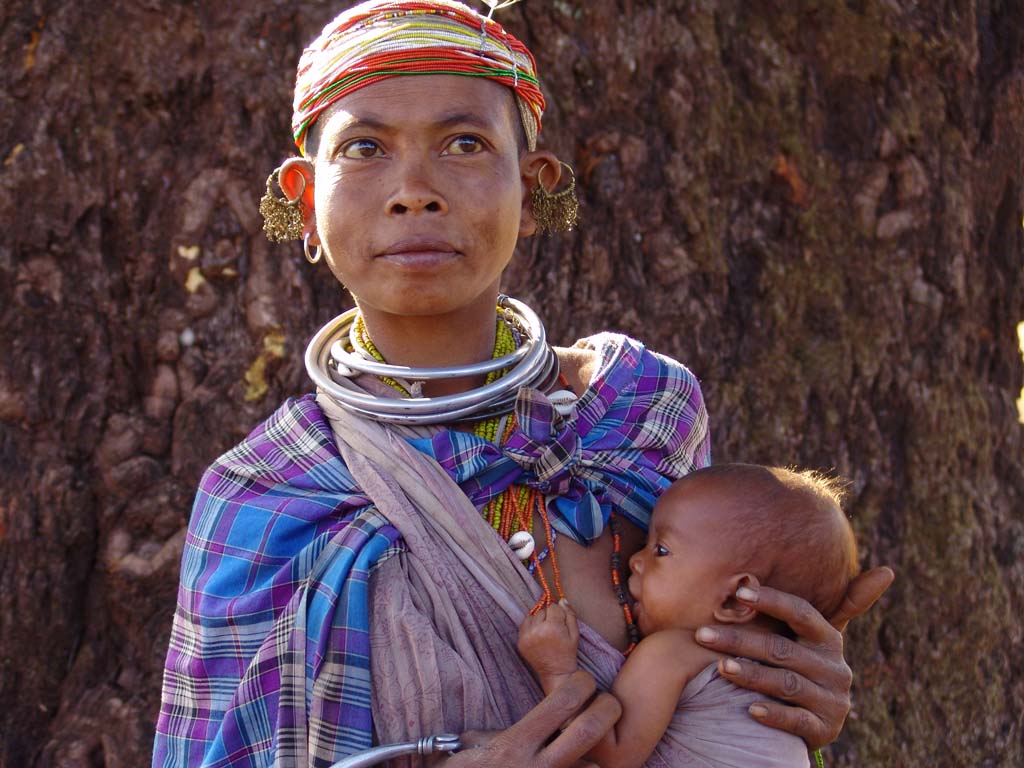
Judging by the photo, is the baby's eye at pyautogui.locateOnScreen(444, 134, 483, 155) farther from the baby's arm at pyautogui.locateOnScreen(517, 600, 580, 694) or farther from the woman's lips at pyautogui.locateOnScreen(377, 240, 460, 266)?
the baby's arm at pyautogui.locateOnScreen(517, 600, 580, 694)

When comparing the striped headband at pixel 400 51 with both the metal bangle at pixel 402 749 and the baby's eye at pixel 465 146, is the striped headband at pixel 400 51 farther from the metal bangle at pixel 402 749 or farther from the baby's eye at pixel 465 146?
the metal bangle at pixel 402 749

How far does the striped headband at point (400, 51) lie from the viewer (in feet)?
6.81

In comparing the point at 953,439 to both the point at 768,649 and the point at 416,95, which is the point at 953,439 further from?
the point at 416,95

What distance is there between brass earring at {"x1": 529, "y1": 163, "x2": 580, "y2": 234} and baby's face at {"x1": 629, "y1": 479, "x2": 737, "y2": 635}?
27.3 inches

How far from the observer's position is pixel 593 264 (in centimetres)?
360

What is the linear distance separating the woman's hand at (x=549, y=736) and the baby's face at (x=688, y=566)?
0.22 m

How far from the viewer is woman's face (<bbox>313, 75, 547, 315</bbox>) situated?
204cm

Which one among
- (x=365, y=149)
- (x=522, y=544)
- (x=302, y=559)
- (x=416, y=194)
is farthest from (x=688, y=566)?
(x=365, y=149)

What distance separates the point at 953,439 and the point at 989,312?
527 millimetres

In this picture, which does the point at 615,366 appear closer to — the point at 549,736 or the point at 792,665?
the point at 792,665

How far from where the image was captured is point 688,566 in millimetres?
2037

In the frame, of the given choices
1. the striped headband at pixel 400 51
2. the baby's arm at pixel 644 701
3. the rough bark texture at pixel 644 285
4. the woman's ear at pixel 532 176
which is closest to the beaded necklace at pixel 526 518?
the baby's arm at pixel 644 701

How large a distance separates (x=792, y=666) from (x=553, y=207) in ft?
3.51

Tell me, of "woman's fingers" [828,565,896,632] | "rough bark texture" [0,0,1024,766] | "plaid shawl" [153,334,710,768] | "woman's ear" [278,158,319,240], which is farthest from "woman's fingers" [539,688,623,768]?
"rough bark texture" [0,0,1024,766]
